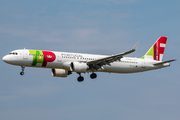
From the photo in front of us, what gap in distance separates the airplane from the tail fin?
0.40m

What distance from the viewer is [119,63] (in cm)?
5547

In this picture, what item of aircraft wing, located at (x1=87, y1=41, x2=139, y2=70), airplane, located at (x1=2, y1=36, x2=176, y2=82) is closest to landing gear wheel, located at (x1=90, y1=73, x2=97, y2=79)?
airplane, located at (x1=2, y1=36, x2=176, y2=82)

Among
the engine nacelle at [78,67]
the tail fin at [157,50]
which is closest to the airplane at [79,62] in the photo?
the engine nacelle at [78,67]

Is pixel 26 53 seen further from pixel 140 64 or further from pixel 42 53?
pixel 140 64

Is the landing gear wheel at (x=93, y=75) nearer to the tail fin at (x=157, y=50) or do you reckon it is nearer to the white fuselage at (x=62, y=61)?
the white fuselage at (x=62, y=61)

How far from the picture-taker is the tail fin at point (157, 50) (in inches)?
2413

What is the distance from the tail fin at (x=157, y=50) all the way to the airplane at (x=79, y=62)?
0.40 m

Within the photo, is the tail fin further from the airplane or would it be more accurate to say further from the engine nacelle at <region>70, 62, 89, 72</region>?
the engine nacelle at <region>70, 62, 89, 72</region>

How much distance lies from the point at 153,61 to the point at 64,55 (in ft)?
57.3

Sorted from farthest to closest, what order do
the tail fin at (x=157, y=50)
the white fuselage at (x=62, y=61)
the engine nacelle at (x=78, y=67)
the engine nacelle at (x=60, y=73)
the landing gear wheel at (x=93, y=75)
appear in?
the tail fin at (x=157, y=50) < the engine nacelle at (x=60, y=73) < the landing gear wheel at (x=93, y=75) < the engine nacelle at (x=78, y=67) < the white fuselage at (x=62, y=61)

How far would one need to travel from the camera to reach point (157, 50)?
62438 millimetres

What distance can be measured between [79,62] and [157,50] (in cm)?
1799

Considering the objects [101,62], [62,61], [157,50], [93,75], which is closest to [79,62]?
[62,61]

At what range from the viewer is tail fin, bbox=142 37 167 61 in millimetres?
61284
